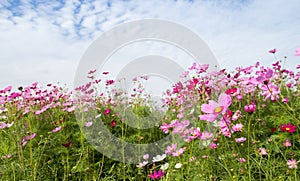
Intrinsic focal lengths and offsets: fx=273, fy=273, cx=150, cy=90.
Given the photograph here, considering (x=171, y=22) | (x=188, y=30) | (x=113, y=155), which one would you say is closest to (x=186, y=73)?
(x=188, y=30)

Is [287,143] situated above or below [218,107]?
below

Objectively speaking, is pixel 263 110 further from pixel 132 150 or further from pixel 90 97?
pixel 90 97

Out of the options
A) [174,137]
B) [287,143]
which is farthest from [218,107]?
[174,137]

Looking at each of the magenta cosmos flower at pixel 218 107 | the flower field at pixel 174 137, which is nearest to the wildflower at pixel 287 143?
the flower field at pixel 174 137

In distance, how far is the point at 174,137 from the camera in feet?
8.20

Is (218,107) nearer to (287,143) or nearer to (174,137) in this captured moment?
(287,143)

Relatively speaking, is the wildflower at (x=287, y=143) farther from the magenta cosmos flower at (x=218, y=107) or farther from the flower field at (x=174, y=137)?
the magenta cosmos flower at (x=218, y=107)

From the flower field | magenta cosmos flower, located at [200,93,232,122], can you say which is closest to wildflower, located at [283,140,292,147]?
the flower field

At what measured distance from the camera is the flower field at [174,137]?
5.81ft

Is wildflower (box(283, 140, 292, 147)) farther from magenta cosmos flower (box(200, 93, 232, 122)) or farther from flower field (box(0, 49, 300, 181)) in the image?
magenta cosmos flower (box(200, 93, 232, 122))

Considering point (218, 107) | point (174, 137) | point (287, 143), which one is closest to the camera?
point (218, 107)

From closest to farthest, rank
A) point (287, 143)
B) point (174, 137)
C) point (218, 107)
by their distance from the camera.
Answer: point (218, 107) < point (287, 143) < point (174, 137)

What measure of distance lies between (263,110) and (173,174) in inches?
54.0

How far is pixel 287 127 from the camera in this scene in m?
1.90
